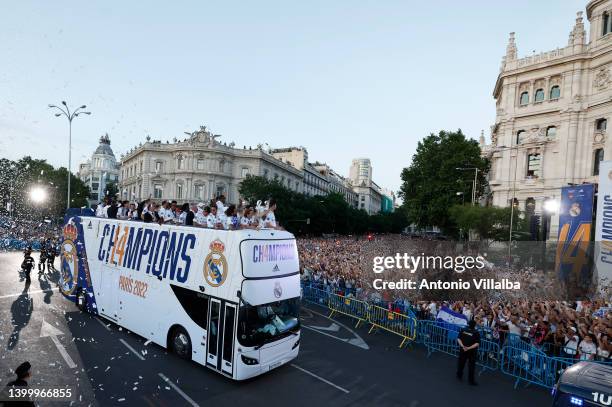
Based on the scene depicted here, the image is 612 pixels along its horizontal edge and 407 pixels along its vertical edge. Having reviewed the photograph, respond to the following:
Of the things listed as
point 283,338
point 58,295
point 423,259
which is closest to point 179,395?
point 283,338

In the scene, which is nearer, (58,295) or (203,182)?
(58,295)

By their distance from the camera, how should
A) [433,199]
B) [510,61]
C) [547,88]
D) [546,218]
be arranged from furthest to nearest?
[433,199] < [510,61] < [547,88] < [546,218]

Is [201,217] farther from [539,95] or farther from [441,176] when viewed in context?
[539,95]

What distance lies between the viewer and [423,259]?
41.1 ft

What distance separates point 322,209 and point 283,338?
54260 millimetres

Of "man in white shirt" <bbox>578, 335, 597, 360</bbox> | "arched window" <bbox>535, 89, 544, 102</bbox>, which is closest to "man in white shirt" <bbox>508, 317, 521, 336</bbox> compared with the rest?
"man in white shirt" <bbox>578, 335, 597, 360</bbox>

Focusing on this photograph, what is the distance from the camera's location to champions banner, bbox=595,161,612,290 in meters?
13.3

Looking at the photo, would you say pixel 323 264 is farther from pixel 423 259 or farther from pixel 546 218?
pixel 546 218

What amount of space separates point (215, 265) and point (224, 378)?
2810 mm

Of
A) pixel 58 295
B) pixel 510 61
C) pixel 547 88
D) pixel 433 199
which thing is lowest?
pixel 58 295

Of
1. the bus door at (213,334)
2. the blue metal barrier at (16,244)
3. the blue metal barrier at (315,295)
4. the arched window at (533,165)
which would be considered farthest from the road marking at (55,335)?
the arched window at (533,165)

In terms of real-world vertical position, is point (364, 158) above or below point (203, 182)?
above

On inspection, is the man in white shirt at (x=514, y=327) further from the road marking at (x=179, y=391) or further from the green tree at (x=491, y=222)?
the green tree at (x=491, y=222)

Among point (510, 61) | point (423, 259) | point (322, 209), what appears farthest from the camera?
point (322, 209)
